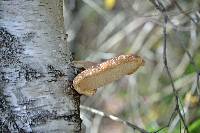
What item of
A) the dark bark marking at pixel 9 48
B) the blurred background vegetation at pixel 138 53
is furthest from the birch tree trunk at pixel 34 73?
the blurred background vegetation at pixel 138 53

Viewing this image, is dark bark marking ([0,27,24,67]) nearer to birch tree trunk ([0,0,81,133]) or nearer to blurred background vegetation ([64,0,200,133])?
birch tree trunk ([0,0,81,133])

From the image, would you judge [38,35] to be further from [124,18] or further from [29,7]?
[124,18]

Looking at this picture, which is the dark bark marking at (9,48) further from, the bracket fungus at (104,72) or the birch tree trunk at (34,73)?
the bracket fungus at (104,72)

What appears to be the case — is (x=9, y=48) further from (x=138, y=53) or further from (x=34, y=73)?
(x=138, y=53)

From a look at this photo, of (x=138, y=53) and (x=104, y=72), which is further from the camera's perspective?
(x=138, y=53)

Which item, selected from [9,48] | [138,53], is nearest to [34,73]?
[9,48]

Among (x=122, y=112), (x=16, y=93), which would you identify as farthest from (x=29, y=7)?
(x=122, y=112)
